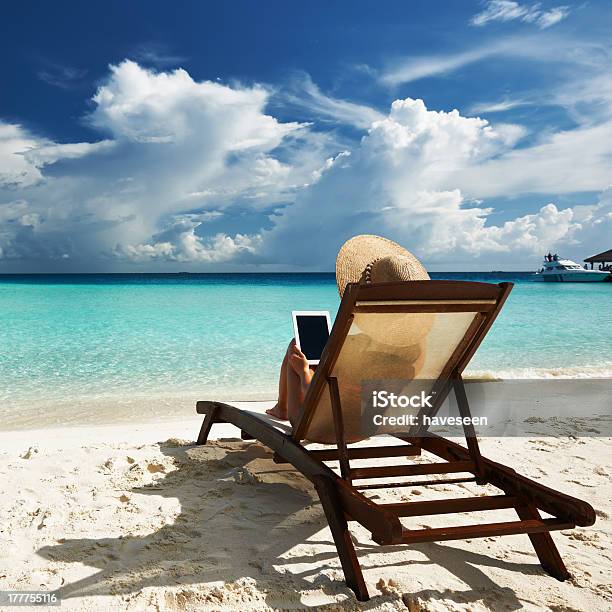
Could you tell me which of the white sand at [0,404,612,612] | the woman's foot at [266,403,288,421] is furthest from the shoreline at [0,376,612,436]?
the woman's foot at [266,403,288,421]

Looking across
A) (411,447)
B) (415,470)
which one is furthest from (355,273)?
(415,470)

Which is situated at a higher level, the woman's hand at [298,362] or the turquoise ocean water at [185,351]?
the woman's hand at [298,362]

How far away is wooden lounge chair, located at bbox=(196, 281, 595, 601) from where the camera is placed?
90.0 inches

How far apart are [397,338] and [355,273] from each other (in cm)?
90

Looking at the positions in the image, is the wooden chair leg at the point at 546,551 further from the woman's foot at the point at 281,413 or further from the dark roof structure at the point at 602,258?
the dark roof structure at the point at 602,258

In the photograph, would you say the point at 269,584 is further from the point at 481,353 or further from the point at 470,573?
the point at 481,353

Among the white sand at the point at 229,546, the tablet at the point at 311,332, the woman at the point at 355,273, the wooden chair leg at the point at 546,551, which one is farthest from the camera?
the tablet at the point at 311,332

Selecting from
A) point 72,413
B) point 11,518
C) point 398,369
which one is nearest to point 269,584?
point 398,369

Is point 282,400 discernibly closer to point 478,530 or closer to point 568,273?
point 478,530

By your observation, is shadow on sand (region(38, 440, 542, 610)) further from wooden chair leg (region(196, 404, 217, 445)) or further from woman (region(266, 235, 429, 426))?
wooden chair leg (region(196, 404, 217, 445))

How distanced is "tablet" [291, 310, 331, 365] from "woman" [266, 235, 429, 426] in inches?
4.6

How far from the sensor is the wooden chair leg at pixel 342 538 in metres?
2.28

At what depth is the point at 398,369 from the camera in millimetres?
2943

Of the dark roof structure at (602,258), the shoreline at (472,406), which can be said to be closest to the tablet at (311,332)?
the shoreline at (472,406)
